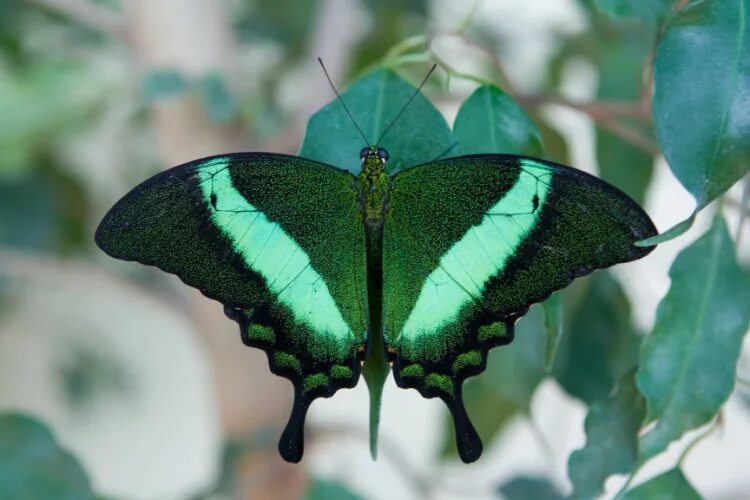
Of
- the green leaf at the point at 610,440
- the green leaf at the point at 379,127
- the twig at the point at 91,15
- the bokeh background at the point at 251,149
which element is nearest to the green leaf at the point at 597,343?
the bokeh background at the point at 251,149

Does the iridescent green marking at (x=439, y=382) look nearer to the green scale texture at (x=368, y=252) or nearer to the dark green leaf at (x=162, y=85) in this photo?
the green scale texture at (x=368, y=252)

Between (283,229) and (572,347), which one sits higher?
(283,229)

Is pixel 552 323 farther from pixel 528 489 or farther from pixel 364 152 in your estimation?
pixel 528 489

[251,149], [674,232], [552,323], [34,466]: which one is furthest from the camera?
[251,149]

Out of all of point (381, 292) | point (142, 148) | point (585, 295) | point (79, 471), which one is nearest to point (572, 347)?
point (585, 295)

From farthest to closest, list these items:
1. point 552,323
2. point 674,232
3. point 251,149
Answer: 1. point 251,149
2. point 552,323
3. point 674,232

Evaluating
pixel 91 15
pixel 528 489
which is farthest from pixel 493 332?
pixel 91 15

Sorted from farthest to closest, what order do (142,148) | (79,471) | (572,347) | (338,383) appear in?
1. (142,148)
2. (572,347)
3. (79,471)
4. (338,383)

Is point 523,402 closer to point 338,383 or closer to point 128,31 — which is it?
point 338,383
